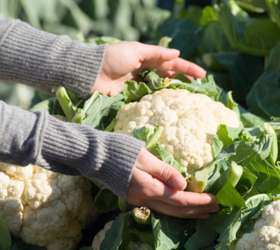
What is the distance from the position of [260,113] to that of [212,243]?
63cm

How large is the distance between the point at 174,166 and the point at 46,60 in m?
0.43

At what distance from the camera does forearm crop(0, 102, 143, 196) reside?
4.87 ft

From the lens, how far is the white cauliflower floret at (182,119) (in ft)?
5.27

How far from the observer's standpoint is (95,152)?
1.49m

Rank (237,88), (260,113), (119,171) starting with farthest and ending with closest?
(237,88), (260,113), (119,171)

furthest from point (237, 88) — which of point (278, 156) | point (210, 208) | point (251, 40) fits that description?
point (210, 208)

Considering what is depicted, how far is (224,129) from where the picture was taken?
5.33 ft

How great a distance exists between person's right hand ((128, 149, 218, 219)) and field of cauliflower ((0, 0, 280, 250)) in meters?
0.04

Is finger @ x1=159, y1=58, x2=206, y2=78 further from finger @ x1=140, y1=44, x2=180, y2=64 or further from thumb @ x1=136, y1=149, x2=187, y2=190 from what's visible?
thumb @ x1=136, y1=149, x2=187, y2=190

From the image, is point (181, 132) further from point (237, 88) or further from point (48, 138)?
point (237, 88)

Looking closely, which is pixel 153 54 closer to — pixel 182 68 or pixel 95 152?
pixel 182 68

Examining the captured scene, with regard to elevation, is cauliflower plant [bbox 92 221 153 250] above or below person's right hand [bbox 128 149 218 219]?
below

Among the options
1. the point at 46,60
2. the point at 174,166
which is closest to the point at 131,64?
the point at 46,60

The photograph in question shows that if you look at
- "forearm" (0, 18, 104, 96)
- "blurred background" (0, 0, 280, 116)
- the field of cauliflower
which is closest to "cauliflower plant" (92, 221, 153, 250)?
the field of cauliflower
